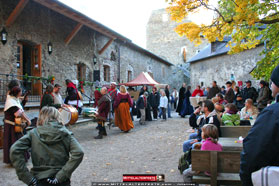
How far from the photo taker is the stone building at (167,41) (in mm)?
41125

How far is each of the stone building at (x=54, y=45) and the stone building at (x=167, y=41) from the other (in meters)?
25.1

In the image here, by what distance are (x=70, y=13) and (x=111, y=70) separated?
6.79 metres

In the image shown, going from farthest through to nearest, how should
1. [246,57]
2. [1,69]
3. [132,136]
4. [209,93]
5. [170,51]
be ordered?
[170,51]
[246,57]
[209,93]
[1,69]
[132,136]

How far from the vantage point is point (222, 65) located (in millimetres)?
24656

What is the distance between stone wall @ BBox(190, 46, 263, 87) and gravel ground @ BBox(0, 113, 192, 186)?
15298 millimetres

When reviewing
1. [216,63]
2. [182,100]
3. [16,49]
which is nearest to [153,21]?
[216,63]

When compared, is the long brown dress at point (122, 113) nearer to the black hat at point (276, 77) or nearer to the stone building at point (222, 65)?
the black hat at point (276, 77)

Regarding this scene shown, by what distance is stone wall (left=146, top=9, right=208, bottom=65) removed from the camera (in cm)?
4162

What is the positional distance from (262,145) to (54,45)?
11.7 m

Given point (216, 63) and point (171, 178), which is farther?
point (216, 63)

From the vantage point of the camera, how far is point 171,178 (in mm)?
4133

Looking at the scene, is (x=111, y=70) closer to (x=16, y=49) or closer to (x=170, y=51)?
(x=16, y=49)

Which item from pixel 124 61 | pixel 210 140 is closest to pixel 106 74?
pixel 124 61

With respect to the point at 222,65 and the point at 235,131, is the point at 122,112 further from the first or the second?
the point at 222,65
